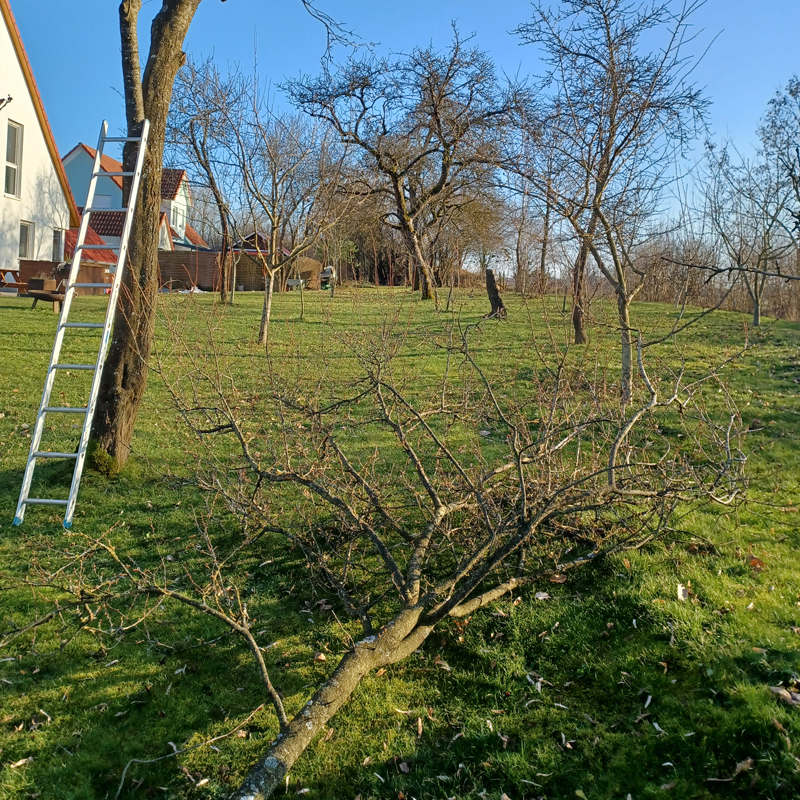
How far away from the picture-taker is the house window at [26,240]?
23031 millimetres

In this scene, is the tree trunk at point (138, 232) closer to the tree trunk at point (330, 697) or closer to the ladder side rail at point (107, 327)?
the ladder side rail at point (107, 327)

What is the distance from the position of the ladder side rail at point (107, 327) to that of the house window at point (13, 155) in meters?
18.9

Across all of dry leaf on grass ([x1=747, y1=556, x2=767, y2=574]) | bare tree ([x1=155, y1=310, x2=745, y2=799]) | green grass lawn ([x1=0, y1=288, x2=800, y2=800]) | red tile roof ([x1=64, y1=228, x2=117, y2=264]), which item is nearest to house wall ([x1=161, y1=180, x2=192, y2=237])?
red tile roof ([x1=64, y1=228, x2=117, y2=264])

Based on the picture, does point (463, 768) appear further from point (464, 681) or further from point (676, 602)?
point (676, 602)

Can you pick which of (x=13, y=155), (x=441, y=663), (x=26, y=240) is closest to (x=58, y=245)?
(x=26, y=240)

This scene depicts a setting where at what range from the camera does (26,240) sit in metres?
23.2

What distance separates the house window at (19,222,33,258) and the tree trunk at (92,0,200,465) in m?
19.5

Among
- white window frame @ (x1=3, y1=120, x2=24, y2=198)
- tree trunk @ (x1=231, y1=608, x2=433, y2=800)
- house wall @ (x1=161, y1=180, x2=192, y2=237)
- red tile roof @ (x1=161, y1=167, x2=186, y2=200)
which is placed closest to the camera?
tree trunk @ (x1=231, y1=608, x2=433, y2=800)

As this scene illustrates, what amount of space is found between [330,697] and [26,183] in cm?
2394

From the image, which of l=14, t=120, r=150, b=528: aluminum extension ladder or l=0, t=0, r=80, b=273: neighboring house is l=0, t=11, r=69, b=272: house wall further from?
l=14, t=120, r=150, b=528: aluminum extension ladder

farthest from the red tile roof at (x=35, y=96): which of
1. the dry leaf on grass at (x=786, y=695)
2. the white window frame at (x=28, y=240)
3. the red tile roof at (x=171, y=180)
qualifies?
the dry leaf on grass at (x=786, y=695)

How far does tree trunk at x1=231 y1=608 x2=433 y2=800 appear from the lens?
3.04 m

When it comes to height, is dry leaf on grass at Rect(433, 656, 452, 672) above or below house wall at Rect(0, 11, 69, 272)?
below

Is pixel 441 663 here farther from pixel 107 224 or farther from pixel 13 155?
pixel 107 224
